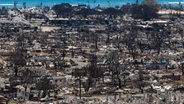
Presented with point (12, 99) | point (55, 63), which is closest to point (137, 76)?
point (55, 63)

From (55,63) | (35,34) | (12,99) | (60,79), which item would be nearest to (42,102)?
(12,99)

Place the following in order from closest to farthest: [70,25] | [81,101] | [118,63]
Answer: [81,101] < [118,63] < [70,25]

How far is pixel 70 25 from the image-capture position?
58.5 meters

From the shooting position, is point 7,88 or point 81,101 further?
point 7,88

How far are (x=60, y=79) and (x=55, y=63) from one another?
187 inches

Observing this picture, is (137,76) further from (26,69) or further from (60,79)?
(26,69)

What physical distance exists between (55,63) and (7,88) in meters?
7.50

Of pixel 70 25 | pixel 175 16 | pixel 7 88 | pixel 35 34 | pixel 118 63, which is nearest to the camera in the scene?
pixel 7 88

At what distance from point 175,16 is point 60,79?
38.9 meters

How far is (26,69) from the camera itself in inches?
1206

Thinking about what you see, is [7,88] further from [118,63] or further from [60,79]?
[118,63]

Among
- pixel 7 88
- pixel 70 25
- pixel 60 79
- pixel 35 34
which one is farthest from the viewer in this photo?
pixel 70 25

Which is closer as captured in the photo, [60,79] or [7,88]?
[7,88]

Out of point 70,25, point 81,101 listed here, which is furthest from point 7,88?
point 70,25
